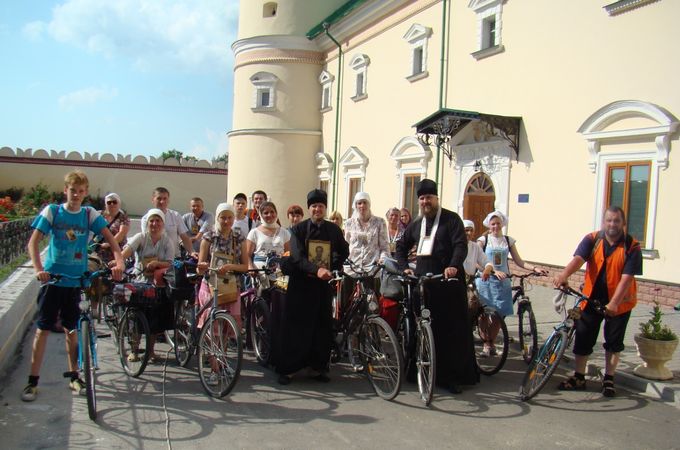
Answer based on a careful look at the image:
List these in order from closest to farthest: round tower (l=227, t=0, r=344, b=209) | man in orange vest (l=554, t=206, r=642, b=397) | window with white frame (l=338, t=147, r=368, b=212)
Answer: man in orange vest (l=554, t=206, r=642, b=397)
window with white frame (l=338, t=147, r=368, b=212)
round tower (l=227, t=0, r=344, b=209)

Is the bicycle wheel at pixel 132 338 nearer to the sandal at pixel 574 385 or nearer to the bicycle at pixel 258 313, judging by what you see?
the bicycle at pixel 258 313

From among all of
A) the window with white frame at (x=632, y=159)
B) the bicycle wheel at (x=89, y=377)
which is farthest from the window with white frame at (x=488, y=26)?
the bicycle wheel at (x=89, y=377)

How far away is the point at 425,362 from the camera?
17.6 feet

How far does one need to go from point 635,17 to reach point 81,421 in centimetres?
1158

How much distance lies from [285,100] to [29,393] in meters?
22.2

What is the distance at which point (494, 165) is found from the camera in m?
15.0

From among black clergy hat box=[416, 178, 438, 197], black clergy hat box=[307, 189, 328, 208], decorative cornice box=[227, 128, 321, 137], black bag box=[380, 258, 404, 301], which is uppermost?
decorative cornice box=[227, 128, 321, 137]

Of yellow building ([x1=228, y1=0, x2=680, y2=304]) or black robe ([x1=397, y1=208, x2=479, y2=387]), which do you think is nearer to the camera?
black robe ([x1=397, y1=208, x2=479, y2=387])

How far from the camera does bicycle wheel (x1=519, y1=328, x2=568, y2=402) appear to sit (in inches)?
217

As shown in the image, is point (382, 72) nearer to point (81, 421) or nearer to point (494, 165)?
point (494, 165)

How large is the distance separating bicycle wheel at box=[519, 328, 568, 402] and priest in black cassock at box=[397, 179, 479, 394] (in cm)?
55

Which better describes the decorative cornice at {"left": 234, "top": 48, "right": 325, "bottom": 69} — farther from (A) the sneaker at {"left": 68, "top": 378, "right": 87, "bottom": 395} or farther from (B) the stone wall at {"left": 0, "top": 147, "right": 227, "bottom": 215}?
(A) the sneaker at {"left": 68, "top": 378, "right": 87, "bottom": 395}

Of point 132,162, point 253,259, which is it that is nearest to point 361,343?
point 253,259

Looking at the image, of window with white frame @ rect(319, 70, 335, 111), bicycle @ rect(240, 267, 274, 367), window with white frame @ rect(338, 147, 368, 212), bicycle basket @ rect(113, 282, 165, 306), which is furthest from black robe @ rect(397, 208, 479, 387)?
window with white frame @ rect(319, 70, 335, 111)
